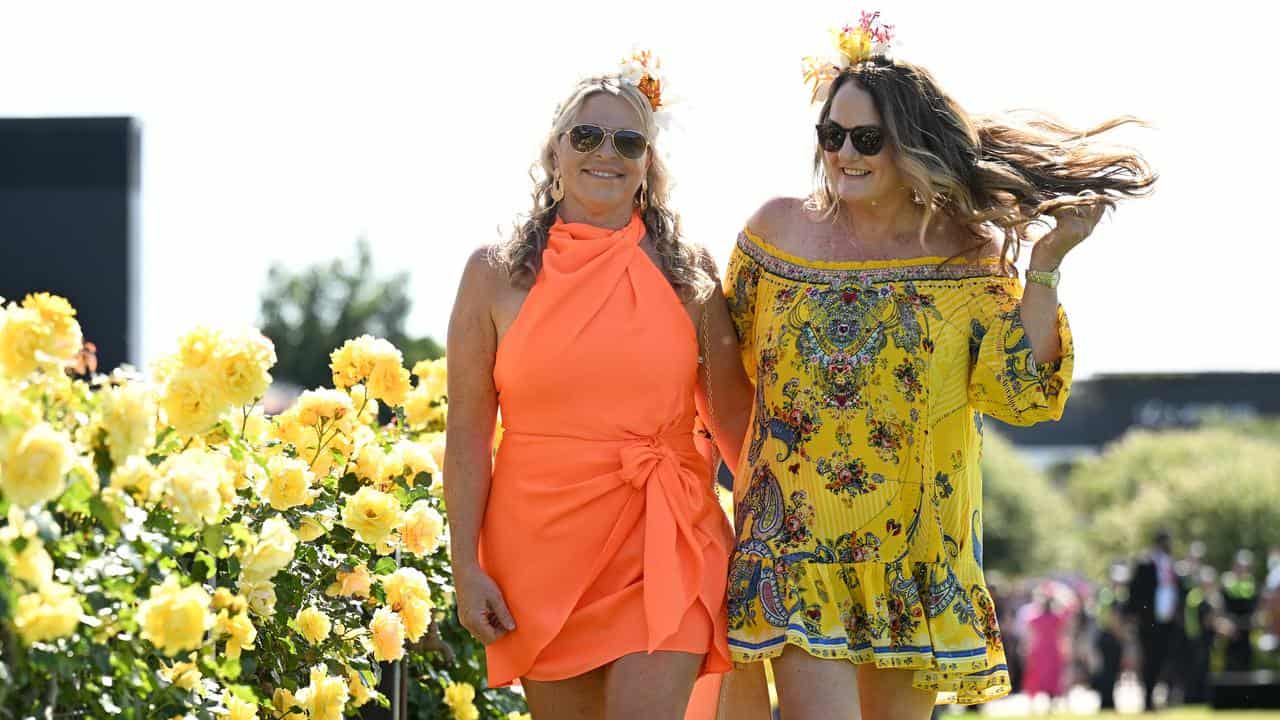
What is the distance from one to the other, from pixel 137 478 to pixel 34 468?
0.95ft

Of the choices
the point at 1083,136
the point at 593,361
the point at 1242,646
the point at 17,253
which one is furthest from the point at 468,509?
the point at 1242,646

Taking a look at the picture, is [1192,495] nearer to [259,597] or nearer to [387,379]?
[387,379]

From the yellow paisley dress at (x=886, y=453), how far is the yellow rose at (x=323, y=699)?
927mm

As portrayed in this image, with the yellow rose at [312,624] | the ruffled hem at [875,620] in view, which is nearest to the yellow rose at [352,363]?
the yellow rose at [312,624]

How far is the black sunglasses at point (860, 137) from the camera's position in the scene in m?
4.18

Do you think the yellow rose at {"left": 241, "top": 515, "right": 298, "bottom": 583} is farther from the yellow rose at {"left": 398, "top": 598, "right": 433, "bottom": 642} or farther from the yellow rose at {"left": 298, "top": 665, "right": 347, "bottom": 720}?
the yellow rose at {"left": 398, "top": 598, "right": 433, "bottom": 642}

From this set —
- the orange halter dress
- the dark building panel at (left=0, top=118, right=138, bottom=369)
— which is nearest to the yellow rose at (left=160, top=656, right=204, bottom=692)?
the orange halter dress

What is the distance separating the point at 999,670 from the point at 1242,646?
15920 mm

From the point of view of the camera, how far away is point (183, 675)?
320cm

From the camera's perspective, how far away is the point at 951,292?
4230mm

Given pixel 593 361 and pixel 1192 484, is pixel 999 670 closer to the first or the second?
pixel 593 361

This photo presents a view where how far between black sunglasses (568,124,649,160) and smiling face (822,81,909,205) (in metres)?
0.53

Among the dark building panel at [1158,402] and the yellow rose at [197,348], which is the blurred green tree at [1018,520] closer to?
the dark building panel at [1158,402]

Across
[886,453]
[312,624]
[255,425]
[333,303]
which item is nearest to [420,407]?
[255,425]
